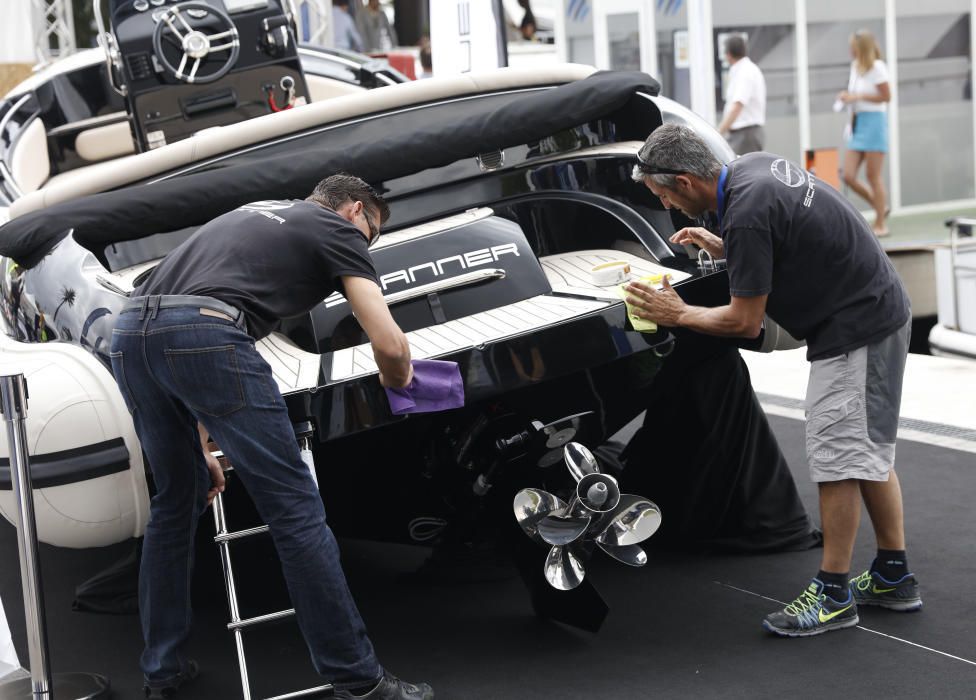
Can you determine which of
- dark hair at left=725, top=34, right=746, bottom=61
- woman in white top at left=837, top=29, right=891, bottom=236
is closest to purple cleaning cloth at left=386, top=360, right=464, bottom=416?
dark hair at left=725, top=34, right=746, bottom=61

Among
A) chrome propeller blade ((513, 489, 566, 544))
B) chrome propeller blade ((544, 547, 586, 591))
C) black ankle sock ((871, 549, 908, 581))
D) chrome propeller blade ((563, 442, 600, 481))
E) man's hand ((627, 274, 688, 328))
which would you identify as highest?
man's hand ((627, 274, 688, 328))

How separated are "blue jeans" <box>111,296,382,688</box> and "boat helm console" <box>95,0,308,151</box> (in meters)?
3.04

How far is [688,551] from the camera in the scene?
14.7 feet

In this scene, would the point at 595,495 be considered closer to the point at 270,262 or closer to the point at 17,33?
the point at 270,262

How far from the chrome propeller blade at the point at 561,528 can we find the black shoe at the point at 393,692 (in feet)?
1.82

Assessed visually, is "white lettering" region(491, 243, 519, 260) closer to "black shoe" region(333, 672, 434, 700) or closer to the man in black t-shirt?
the man in black t-shirt

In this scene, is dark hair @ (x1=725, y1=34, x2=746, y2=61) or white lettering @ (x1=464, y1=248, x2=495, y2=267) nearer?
white lettering @ (x1=464, y1=248, x2=495, y2=267)

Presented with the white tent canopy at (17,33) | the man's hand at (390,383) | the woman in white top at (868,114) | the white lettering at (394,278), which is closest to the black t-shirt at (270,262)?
the man's hand at (390,383)

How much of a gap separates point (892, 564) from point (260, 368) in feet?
6.54

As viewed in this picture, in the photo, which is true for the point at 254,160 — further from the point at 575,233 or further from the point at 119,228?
the point at 575,233

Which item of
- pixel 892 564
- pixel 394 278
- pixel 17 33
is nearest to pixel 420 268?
pixel 394 278

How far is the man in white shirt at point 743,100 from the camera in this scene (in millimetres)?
10242

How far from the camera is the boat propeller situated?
3.62m

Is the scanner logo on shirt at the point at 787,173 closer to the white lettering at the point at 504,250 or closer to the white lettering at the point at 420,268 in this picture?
the white lettering at the point at 504,250
